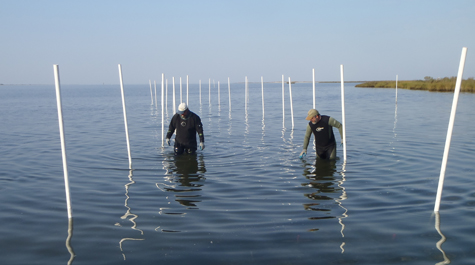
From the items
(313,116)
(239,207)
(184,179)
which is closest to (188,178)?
(184,179)

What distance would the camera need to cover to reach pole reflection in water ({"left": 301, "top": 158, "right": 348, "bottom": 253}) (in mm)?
6445

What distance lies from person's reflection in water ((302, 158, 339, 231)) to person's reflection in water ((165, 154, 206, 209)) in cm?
200

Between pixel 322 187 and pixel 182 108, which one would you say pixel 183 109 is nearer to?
pixel 182 108

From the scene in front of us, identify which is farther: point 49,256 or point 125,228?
point 125,228

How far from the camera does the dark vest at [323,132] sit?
32.0 feet

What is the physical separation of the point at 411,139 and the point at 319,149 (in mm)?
5886

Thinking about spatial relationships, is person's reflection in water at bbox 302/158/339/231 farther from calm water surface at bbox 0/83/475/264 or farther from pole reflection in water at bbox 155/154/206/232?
pole reflection in water at bbox 155/154/206/232

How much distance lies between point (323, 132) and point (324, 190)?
7.38ft

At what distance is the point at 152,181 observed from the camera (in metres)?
8.87

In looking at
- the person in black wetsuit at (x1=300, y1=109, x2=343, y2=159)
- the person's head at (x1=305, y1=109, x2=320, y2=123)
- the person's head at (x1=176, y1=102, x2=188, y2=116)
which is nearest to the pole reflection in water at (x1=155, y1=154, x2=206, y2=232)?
the person's head at (x1=176, y1=102, x2=188, y2=116)

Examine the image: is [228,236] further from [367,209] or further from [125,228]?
[367,209]

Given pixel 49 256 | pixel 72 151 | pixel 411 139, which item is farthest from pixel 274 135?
pixel 49 256

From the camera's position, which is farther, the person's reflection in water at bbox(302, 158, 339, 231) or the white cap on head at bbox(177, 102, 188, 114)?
the white cap on head at bbox(177, 102, 188, 114)

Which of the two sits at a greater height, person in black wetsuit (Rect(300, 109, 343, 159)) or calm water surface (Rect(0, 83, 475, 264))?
person in black wetsuit (Rect(300, 109, 343, 159))
